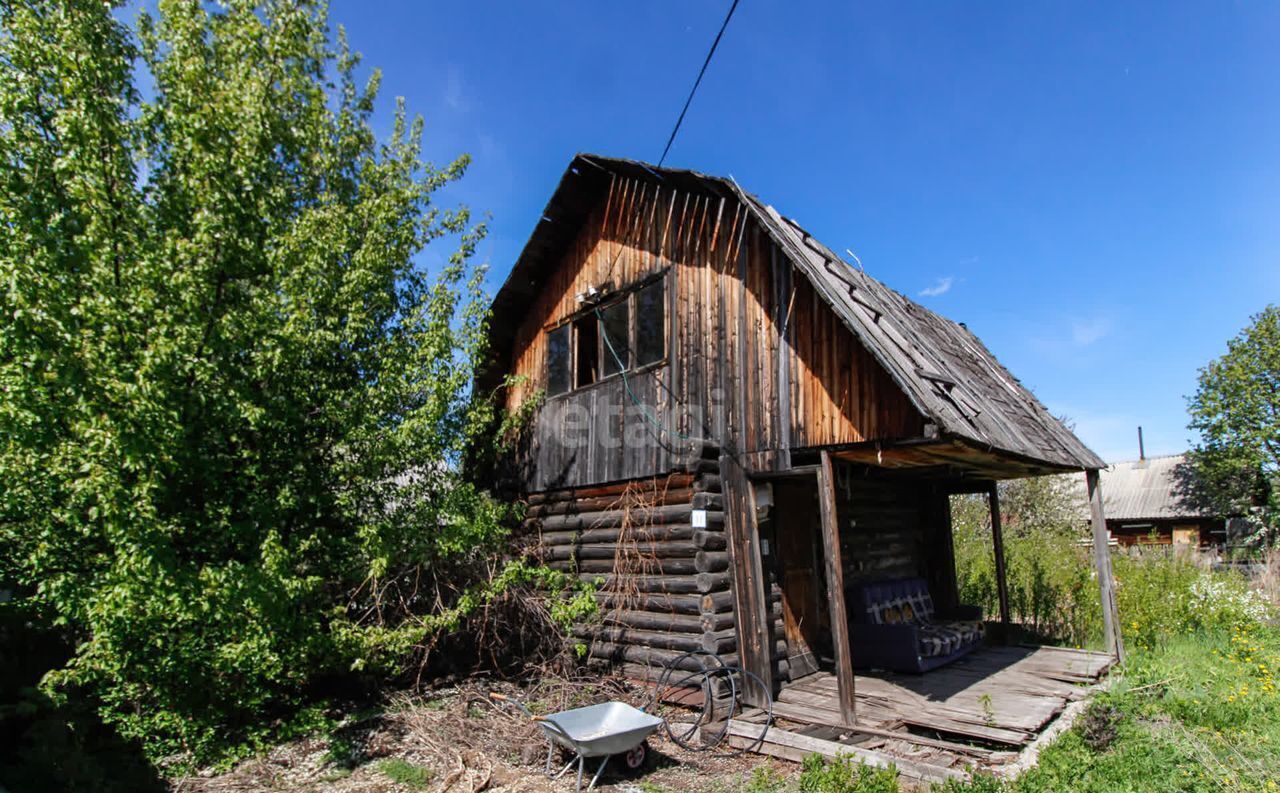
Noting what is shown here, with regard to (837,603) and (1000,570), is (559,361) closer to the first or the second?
(837,603)

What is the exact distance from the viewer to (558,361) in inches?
426

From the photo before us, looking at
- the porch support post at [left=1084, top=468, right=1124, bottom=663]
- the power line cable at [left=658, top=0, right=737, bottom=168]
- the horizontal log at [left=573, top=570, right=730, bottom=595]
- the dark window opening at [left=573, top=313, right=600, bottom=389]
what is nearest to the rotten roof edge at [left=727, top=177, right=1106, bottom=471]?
the power line cable at [left=658, top=0, right=737, bottom=168]

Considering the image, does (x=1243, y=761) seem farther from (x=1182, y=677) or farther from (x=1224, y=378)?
(x=1224, y=378)

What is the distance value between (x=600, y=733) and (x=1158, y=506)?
37425mm

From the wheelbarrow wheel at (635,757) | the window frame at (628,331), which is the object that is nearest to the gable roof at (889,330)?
the window frame at (628,331)

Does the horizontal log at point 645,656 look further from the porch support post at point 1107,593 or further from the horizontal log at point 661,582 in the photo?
the porch support post at point 1107,593

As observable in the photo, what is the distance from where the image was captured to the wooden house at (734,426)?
691cm

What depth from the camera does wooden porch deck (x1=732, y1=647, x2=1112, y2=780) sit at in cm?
586

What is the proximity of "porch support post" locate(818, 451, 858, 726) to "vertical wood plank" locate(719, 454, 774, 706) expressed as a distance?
1065 millimetres

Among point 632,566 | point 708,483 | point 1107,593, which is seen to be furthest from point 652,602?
point 1107,593

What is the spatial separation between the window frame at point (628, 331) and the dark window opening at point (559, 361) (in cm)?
3

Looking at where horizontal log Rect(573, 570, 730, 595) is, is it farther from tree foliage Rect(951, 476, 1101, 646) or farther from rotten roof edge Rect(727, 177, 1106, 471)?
tree foliage Rect(951, 476, 1101, 646)

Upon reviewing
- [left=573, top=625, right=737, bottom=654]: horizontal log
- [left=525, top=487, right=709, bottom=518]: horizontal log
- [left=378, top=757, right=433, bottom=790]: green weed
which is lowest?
[left=378, top=757, right=433, bottom=790]: green weed

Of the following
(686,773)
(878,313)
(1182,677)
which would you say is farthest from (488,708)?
(1182,677)
